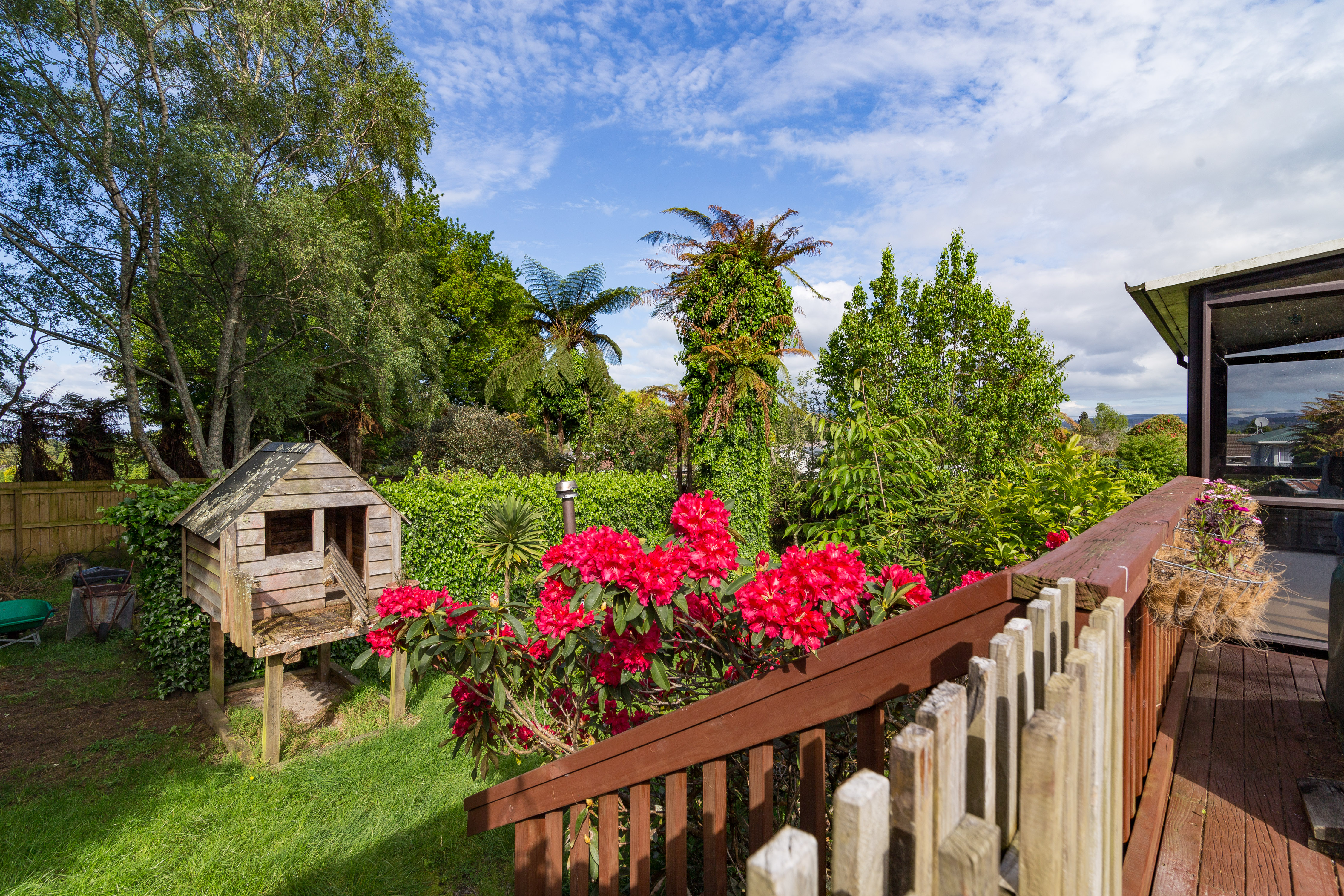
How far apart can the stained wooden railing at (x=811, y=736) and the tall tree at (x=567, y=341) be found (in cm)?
1491

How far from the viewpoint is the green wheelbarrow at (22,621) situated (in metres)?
6.47

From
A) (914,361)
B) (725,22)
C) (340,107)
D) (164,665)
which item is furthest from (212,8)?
(914,361)

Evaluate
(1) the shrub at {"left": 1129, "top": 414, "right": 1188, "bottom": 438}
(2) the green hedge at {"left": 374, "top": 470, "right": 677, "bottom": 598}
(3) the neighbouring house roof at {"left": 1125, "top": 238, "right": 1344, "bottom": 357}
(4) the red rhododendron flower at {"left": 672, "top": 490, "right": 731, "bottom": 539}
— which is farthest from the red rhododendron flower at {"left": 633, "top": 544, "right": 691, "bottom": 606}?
(1) the shrub at {"left": 1129, "top": 414, "right": 1188, "bottom": 438}

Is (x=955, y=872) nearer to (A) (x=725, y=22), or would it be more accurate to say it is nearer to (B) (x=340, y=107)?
(A) (x=725, y=22)

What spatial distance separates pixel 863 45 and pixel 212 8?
12.3 meters

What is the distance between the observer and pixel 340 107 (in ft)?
40.6

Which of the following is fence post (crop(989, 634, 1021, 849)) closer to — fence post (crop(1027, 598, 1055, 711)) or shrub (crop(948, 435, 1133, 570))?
fence post (crop(1027, 598, 1055, 711))

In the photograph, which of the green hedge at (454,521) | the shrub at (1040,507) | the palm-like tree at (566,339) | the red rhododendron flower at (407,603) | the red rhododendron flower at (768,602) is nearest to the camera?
the red rhododendron flower at (768,602)

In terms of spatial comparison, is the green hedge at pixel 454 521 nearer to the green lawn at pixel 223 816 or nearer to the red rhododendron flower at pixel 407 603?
the green lawn at pixel 223 816

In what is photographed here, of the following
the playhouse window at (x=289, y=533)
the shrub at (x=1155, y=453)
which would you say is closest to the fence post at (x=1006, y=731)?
the playhouse window at (x=289, y=533)

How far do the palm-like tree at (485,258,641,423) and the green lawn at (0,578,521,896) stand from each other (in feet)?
38.1

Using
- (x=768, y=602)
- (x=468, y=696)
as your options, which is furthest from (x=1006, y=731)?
(x=468, y=696)

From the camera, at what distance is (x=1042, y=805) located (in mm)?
616

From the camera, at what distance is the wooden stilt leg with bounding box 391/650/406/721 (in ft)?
17.2
